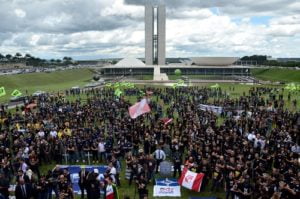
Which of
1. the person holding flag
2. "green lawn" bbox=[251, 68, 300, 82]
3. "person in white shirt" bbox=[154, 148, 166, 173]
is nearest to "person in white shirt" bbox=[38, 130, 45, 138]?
"person in white shirt" bbox=[154, 148, 166, 173]

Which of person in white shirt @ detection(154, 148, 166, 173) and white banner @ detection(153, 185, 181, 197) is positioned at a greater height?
person in white shirt @ detection(154, 148, 166, 173)

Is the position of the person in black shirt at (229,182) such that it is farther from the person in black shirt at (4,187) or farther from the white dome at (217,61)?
the white dome at (217,61)

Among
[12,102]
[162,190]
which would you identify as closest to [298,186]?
[162,190]

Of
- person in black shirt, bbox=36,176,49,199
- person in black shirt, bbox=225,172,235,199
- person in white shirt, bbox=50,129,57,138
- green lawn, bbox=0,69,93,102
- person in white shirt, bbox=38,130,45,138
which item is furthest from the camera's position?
green lawn, bbox=0,69,93,102

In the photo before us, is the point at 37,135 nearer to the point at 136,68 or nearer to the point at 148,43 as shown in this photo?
the point at 136,68

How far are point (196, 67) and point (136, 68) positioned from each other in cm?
2082

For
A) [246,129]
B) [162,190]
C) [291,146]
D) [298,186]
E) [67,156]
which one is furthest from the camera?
[246,129]

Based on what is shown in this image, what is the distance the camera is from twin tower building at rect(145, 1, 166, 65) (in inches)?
6063

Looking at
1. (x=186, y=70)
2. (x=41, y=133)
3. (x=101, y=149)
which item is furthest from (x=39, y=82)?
(x=101, y=149)

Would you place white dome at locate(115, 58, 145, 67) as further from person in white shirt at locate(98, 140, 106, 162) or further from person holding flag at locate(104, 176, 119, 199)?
person holding flag at locate(104, 176, 119, 199)

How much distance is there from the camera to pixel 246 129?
27375 mm

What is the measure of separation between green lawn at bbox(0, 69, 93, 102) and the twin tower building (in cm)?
3729

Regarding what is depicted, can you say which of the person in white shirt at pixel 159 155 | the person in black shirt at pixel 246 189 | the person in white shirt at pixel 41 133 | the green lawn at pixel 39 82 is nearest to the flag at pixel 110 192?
the person in black shirt at pixel 246 189

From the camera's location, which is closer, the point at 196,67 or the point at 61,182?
the point at 61,182
